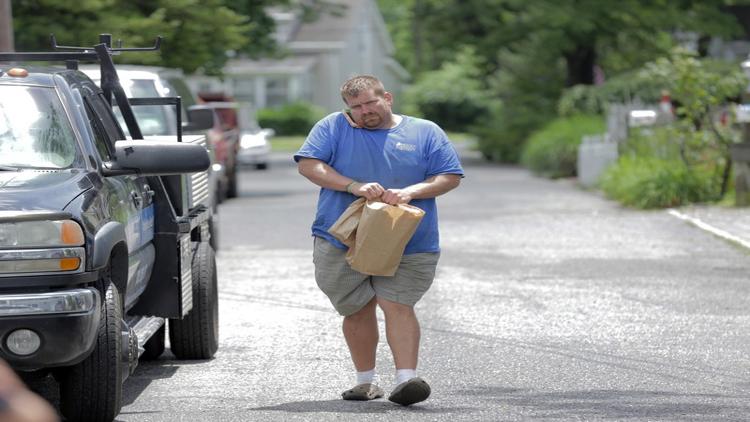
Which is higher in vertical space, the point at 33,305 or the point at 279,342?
the point at 33,305

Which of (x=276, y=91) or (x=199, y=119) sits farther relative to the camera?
(x=276, y=91)

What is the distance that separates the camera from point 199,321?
850 cm

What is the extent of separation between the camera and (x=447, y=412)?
704 centimetres

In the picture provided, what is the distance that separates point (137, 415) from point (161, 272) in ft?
3.64

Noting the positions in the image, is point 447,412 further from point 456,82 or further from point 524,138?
point 456,82

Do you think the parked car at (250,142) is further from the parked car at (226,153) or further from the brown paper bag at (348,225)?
the brown paper bag at (348,225)

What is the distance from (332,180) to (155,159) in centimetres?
87

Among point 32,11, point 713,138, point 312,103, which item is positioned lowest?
point 312,103

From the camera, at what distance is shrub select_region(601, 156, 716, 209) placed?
20516 mm

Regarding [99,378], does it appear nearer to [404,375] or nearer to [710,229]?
[404,375]

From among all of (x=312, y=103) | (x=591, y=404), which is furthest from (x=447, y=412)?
(x=312, y=103)

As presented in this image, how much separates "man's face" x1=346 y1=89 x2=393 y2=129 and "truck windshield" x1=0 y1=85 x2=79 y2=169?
133cm

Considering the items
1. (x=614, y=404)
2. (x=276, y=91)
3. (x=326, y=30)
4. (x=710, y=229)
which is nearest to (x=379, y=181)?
(x=614, y=404)

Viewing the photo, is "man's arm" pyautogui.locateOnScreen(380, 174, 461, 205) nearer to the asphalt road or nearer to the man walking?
the man walking
